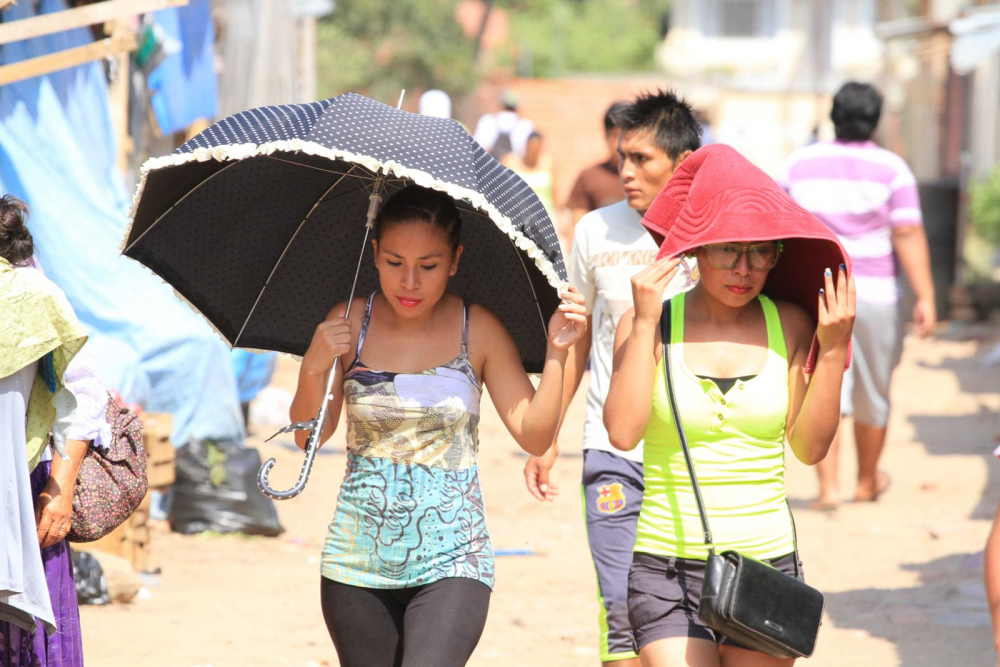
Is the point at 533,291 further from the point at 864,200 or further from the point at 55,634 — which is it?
the point at 864,200

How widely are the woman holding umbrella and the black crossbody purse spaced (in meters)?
0.59

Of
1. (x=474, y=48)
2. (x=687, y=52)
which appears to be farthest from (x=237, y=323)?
(x=687, y=52)

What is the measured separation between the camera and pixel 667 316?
356 centimetres

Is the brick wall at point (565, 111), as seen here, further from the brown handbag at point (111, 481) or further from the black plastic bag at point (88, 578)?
the brown handbag at point (111, 481)

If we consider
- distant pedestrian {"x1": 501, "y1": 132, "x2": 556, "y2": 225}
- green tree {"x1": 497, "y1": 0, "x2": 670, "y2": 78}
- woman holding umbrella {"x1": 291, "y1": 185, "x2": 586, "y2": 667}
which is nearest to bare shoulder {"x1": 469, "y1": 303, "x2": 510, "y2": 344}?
woman holding umbrella {"x1": 291, "y1": 185, "x2": 586, "y2": 667}

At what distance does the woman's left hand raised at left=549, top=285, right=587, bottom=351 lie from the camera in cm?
334

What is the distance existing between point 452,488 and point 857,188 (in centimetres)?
501

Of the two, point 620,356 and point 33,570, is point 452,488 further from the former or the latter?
point 33,570

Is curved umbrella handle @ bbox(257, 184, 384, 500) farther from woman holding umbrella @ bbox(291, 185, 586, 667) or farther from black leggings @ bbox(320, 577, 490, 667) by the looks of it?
black leggings @ bbox(320, 577, 490, 667)

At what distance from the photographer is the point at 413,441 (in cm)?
344

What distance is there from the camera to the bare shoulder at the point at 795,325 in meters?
3.55

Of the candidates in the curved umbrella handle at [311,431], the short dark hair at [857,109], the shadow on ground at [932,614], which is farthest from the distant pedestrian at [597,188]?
the curved umbrella handle at [311,431]

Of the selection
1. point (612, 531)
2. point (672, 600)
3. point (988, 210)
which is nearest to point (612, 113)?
point (612, 531)

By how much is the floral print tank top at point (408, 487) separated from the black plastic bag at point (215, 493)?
414cm
